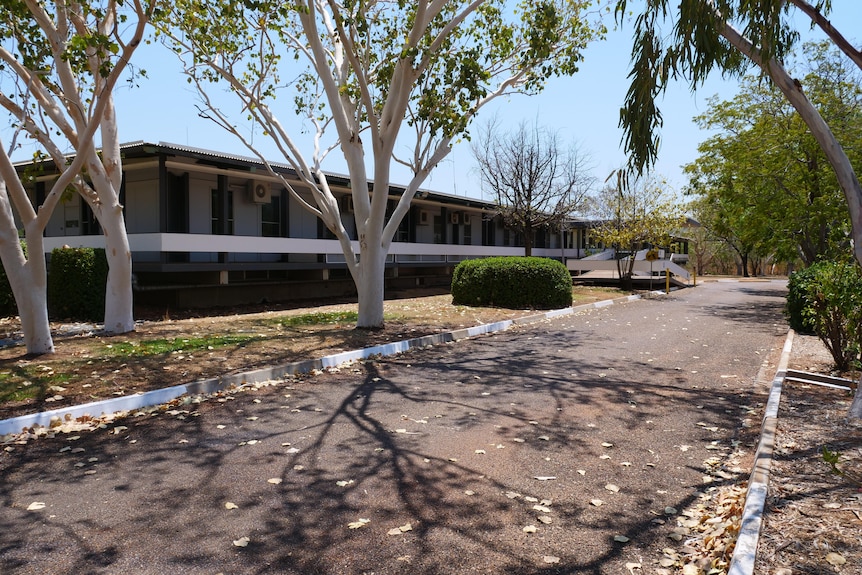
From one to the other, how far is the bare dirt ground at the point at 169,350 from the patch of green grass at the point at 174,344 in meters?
0.01

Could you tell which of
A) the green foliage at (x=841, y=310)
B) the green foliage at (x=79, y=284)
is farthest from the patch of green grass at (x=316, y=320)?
the green foliage at (x=841, y=310)

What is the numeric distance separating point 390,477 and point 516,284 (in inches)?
548

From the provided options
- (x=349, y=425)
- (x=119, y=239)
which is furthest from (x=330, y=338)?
(x=349, y=425)

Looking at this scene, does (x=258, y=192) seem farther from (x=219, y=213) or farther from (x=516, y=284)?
(x=516, y=284)

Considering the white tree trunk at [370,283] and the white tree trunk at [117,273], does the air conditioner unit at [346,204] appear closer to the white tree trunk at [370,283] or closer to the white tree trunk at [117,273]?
the white tree trunk at [370,283]

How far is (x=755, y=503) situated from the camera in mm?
3916

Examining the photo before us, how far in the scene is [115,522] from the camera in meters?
3.88

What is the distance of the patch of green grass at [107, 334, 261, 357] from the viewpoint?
923cm

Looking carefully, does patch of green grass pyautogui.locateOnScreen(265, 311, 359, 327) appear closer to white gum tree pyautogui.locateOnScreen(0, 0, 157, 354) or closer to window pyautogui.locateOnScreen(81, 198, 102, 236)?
white gum tree pyautogui.locateOnScreen(0, 0, 157, 354)

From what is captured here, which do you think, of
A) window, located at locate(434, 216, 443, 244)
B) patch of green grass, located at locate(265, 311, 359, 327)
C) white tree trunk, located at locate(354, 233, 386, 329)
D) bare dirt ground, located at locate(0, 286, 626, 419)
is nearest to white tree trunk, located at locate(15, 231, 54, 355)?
bare dirt ground, located at locate(0, 286, 626, 419)

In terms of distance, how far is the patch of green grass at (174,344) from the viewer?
30.3 ft

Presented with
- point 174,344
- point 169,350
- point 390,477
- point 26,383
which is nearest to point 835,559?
point 390,477

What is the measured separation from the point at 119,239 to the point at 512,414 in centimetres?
801

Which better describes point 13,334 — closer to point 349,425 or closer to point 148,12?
point 148,12
